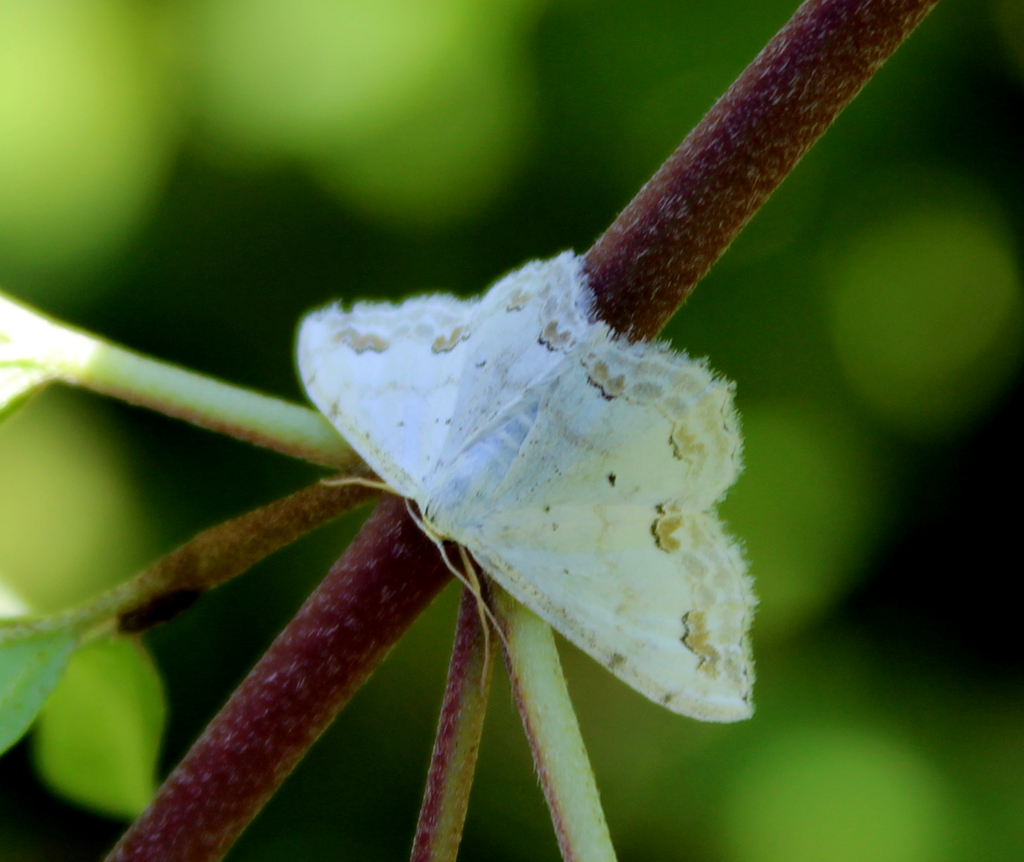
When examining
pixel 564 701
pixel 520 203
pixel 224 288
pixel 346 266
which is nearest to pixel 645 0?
pixel 520 203

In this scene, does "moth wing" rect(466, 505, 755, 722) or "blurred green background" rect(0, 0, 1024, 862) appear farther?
"blurred green background" rect(0, 0, 1024, 862)

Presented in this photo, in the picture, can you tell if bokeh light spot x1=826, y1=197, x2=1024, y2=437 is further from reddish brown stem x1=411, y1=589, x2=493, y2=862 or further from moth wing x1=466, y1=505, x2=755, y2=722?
reddish brown stem x1=411, y1=589, x2=493, y2=862

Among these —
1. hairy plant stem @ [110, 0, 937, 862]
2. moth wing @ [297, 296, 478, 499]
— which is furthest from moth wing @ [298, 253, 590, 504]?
hairy plant stem @ [110, 0, 937, 862]

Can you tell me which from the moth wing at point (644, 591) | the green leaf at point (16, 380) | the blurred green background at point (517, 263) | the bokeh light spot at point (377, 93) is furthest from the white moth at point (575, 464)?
the bokeh light spot at point (377, 93)

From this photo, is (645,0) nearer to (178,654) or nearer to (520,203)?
(520,203)

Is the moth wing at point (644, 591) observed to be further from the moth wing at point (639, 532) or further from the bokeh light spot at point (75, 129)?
the bokeh light spot at point (75, 129)

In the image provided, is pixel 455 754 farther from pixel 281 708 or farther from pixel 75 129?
pixel 75 129
